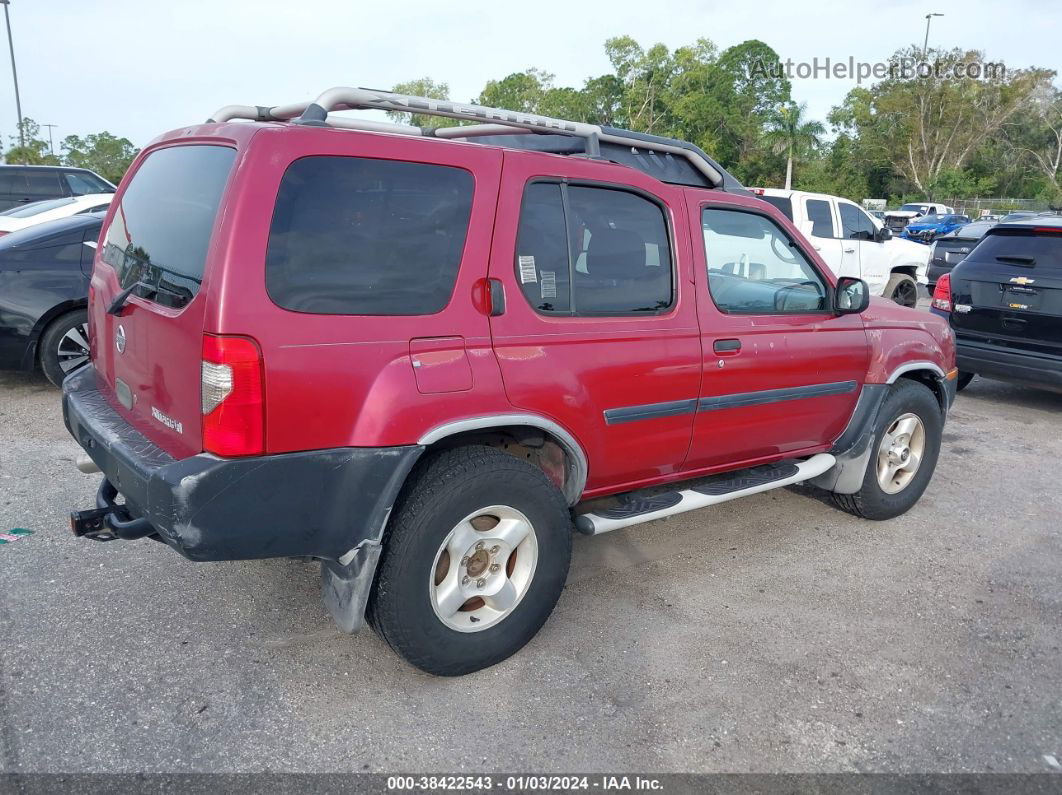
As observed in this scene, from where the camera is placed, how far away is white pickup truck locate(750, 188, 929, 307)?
1118 centimetres

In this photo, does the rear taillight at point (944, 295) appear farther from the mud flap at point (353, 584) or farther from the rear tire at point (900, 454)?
the mud flap at point (353, 584)

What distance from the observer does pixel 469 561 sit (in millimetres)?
3068

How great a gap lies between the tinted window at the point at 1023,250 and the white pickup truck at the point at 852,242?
367 centimetres

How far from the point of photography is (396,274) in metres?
2.77

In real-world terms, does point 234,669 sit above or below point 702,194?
below

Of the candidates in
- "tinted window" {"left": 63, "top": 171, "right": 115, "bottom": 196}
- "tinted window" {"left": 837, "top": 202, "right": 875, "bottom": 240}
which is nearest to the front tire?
"tinted window" {"left": 837, "top": 202, "right": 875, "bottom": 240}

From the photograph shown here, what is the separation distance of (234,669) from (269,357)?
133 cm

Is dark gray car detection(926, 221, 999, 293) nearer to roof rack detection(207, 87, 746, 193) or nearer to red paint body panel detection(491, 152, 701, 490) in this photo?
roof rack detection(207, 87, 746, 193)

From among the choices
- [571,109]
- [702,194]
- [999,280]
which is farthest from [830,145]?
[702,194]

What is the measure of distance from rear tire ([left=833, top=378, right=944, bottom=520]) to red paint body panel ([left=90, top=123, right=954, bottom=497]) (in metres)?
0.57

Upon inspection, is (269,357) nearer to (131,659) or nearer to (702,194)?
(131,659)

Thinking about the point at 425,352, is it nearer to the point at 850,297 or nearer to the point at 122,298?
the point at 122,298

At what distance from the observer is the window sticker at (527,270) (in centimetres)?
309

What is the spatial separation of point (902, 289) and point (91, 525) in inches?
494
